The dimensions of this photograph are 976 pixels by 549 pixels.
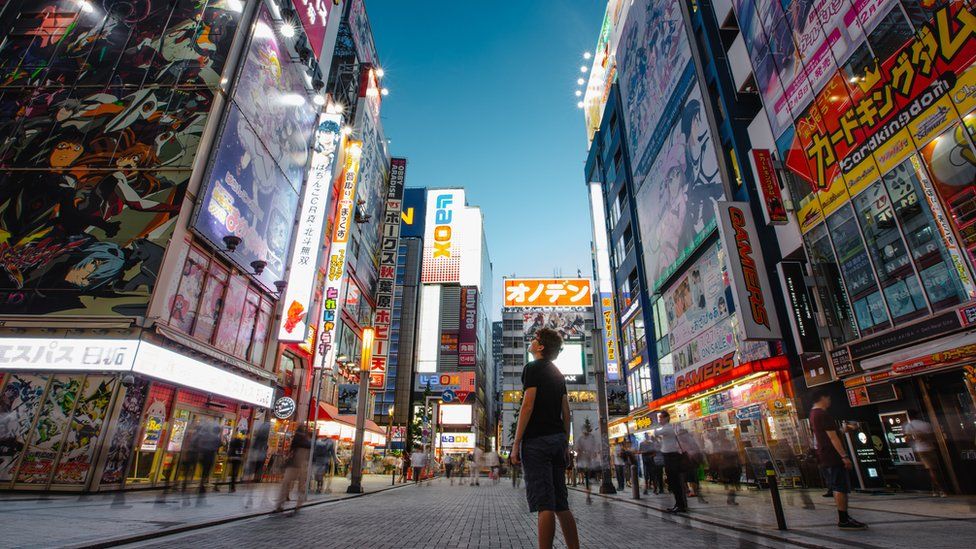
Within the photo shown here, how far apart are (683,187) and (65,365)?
74.4 feet

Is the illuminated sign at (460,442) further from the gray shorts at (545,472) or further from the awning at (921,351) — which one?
the gray shorts at (545,472)

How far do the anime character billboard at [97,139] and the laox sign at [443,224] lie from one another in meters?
64.2

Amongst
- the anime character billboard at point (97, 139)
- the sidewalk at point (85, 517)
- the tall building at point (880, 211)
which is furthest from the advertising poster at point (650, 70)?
the sidewalk at point (85, 517)

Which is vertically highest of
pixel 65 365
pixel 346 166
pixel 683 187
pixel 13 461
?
pixel 346 166

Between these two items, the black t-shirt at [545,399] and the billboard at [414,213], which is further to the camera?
the billboard at [414,213]

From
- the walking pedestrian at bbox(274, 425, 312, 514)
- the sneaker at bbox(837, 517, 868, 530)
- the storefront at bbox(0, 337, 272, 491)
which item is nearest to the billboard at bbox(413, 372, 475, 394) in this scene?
the storefront at bbox(0, 337, 272, 491)

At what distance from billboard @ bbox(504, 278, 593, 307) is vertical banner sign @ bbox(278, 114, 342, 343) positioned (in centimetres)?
4145

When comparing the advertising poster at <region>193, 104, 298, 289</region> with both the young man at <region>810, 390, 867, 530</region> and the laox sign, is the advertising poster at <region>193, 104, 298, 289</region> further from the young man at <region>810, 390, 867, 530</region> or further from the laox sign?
the laox sign

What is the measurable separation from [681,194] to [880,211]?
10.9m

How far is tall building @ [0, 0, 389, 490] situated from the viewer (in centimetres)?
1066

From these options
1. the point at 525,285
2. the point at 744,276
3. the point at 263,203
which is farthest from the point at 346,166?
the point at 525,285

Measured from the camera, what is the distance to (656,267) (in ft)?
82.7

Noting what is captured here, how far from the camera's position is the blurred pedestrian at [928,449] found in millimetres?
9625

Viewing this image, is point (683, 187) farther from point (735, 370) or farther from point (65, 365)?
point (65, 365)
